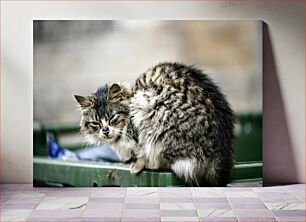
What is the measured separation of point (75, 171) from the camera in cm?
447

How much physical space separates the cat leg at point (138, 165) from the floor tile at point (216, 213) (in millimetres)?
782

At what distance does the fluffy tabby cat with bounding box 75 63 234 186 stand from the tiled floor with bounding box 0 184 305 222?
19 cm

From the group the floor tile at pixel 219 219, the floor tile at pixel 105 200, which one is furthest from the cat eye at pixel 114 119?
the floor tile at pixel 219 219

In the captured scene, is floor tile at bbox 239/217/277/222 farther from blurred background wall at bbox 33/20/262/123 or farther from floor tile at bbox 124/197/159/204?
blurred background wall at bbox 33/20/262/123

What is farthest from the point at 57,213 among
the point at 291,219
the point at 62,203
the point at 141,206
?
the point at 291,219

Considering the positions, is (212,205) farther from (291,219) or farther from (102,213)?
(102,213)

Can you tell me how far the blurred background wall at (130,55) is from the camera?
4.46 m

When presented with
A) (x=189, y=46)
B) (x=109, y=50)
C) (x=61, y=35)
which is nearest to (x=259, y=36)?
(x=189, y=46)

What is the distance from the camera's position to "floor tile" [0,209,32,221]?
360cm

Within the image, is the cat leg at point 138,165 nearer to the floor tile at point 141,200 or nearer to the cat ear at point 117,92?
the floor tile at point 141,200

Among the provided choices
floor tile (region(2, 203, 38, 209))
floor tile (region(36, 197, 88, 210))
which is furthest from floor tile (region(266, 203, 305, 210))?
floor tile (region(2, 203, 38, 209))

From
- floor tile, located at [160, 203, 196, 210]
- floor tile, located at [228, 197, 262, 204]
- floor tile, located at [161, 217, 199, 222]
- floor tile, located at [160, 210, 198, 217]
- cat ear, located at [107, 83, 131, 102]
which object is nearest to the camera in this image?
floor tile, located at [161, 217, 199, 222]

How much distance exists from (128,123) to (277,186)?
1.23 m

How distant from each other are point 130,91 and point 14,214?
1306 mm
